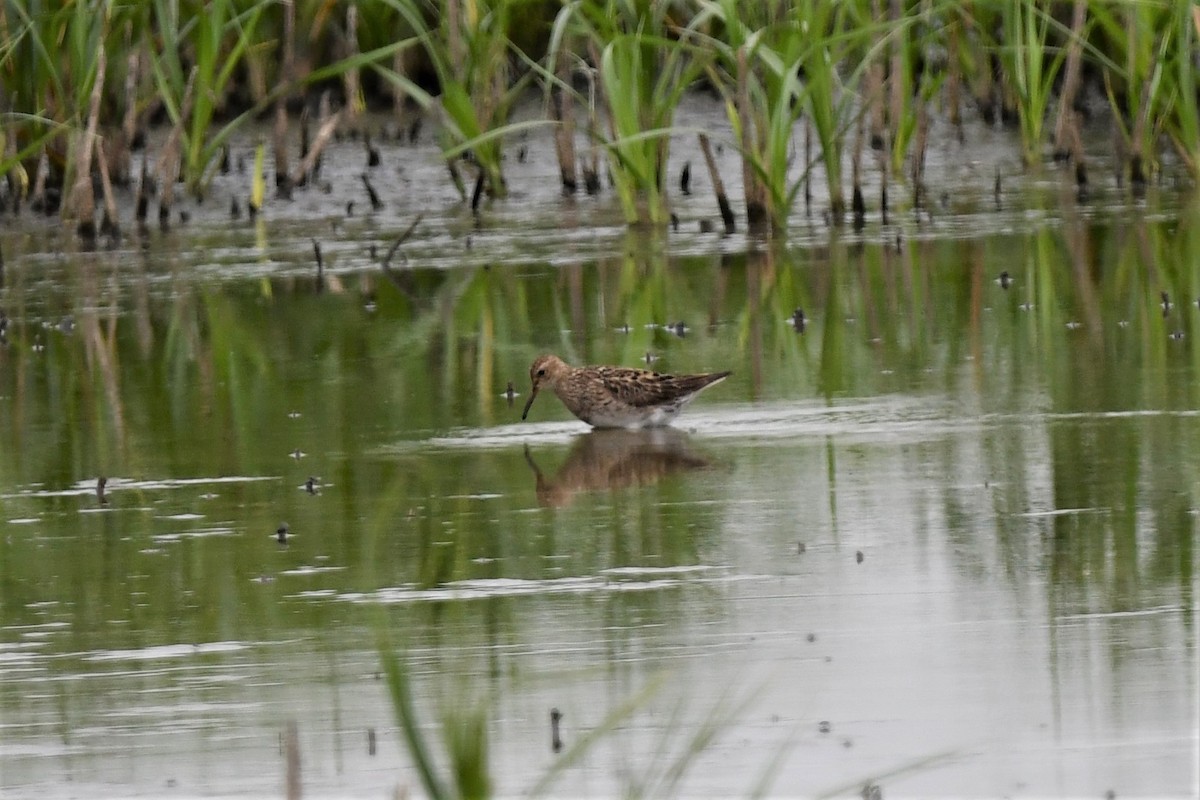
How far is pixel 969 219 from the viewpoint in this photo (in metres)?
12.8

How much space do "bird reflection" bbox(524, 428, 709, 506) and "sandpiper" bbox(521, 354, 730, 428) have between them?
61 mm

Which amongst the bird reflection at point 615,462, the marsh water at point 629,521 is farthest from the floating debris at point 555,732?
the bird reflection at point 615,462

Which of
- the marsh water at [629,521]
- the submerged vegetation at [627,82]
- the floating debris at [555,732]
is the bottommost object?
the floating debris at [555,732]

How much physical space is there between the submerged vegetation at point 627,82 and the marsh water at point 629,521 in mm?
727

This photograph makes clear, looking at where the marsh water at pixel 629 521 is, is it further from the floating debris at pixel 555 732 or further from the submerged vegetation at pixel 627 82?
the submerged vegetation at pixel 627 82

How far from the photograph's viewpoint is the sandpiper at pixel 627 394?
7.86 meters

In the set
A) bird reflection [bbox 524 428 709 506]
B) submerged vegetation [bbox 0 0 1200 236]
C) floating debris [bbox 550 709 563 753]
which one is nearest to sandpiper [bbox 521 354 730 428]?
bird reflection [bbox 524 428 709 506]

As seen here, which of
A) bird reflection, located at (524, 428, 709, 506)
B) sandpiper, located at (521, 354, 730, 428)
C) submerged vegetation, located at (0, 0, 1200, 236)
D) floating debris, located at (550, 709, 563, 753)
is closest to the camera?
floating debris, located at (550, 709, 563, 753)

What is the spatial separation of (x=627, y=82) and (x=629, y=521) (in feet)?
20.0

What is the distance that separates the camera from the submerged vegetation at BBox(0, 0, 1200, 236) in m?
12.2

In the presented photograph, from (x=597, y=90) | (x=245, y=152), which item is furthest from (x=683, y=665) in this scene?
(x=245, y=152)

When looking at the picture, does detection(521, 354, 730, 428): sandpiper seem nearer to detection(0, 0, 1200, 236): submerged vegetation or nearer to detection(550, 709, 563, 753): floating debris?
detection(550, 709, 563, 753): floating debris

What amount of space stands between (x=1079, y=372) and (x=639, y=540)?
8.80ft

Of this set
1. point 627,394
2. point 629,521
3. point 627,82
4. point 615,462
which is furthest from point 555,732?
point 627,82
